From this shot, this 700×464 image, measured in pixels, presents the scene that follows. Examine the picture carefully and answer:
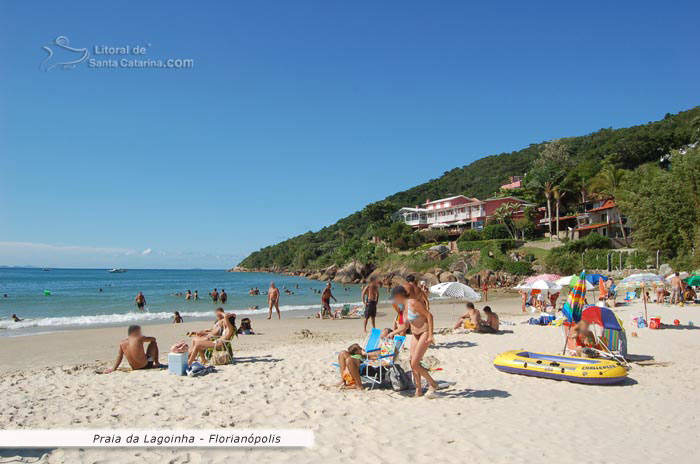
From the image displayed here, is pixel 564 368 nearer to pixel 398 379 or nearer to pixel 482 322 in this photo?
pixel 398 379

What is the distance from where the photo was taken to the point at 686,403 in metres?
6.12

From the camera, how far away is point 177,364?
7.62 meters

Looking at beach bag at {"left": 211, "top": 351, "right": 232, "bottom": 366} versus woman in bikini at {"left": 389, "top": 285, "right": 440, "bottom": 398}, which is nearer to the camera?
woman in bikini at {"left": 389, "top": 285, "right": 440, "bottom": 398}

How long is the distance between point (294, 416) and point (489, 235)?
48230mm

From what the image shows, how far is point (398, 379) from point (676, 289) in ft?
56.3

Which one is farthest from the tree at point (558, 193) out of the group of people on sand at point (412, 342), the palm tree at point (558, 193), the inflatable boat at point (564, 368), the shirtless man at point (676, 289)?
the group of people on sand at point (412, 342)

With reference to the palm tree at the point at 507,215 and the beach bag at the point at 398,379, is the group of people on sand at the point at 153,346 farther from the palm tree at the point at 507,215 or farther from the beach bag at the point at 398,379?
the palm tree at the point at 507,215

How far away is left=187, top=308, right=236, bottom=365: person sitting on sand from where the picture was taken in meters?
8.16

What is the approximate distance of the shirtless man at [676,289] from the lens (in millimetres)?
18031

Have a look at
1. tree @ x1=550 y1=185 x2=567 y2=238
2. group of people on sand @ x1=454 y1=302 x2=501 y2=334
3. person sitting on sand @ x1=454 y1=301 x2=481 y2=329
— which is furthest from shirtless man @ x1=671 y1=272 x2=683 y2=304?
tree @ x1=550 y1=185 x2=567 y2=238

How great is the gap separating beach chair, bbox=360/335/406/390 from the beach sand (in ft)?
0.79

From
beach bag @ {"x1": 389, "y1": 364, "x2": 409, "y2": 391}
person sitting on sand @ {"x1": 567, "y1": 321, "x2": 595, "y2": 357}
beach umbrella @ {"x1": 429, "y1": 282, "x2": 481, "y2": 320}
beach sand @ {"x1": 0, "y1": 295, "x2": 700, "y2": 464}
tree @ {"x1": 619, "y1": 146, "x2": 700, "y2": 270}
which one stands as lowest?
beach sand @ {"x1": 0, "y1": 295, "x2": 700, "y2": 464}

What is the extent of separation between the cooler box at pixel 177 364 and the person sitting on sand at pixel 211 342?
27cm

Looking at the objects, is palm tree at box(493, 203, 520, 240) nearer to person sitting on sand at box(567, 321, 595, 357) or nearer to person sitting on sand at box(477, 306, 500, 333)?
person sitting on sand at box(477, 306, 500, 333)
